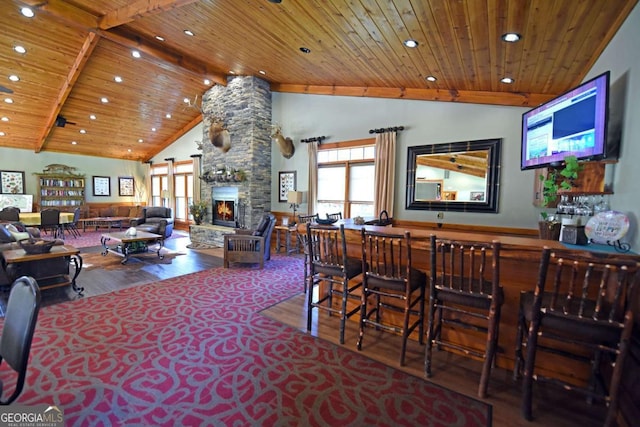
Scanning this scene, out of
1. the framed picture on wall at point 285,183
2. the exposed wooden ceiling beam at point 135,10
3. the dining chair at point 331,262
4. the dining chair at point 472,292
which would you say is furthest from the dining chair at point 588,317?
the framed picture on wall at point 285,183

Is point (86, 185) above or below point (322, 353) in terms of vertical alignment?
above

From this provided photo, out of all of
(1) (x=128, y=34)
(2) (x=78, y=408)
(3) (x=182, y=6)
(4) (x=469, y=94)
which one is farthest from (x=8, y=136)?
(4) (x=469, y=94)

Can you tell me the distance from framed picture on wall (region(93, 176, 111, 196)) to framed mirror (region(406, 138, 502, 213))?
12.0 metres

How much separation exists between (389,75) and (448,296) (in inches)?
157

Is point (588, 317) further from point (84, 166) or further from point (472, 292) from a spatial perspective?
point (84, 166)

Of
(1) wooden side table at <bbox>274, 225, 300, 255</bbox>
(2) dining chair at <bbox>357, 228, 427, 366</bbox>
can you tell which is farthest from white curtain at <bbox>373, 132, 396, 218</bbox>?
(2) dining chair at <bbox>357, 228, 427, 366</bbox>

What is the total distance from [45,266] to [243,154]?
14.7ft

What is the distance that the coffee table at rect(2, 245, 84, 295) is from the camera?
3.72 m

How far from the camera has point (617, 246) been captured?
2113 mm

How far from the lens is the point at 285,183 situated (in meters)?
7.54

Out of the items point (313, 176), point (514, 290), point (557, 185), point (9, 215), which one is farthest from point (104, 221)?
point (557, 185)

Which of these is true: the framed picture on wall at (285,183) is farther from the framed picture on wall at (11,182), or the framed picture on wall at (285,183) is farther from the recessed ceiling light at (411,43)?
the framed picture on wall at (11,182)

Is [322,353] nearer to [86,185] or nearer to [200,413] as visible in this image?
[200,413]

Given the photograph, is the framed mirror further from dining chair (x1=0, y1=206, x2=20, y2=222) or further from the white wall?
the white wall
